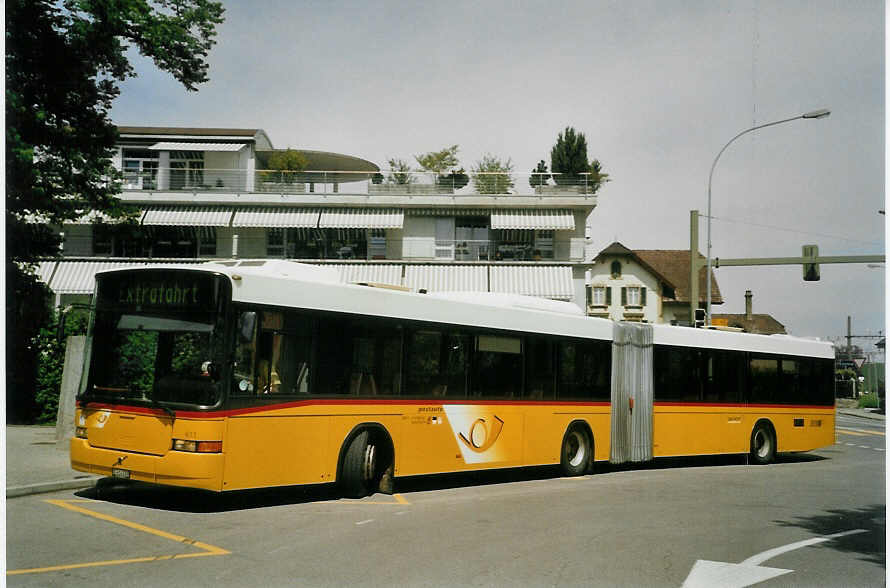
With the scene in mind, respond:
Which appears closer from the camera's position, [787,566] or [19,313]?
[787,566]

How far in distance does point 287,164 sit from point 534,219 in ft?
39.0

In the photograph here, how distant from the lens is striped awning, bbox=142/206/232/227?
1524 inches

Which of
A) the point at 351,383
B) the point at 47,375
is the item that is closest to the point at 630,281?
the point at 47,375

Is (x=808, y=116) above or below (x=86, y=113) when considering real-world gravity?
below

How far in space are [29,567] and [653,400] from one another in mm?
12459

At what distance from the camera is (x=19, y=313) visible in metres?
22.8

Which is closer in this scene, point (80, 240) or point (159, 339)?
point (159, 339)

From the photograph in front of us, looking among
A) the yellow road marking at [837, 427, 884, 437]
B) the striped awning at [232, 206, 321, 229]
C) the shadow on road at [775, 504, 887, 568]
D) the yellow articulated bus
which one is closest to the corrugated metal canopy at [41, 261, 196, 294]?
the striped awning at [232, 206, 321, 229]

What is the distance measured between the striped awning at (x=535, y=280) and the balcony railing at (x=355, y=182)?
11.8ft

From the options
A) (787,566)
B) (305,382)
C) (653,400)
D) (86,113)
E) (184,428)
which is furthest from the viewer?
(86,113)

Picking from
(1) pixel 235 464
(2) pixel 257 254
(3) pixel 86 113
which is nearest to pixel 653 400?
(1) pixel 235 464

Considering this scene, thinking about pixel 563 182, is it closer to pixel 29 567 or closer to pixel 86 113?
pixel 86 113

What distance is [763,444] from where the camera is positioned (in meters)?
19.8

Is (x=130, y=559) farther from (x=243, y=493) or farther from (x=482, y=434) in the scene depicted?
(x=482, y=434)
